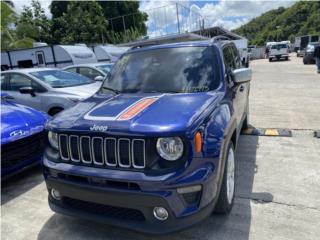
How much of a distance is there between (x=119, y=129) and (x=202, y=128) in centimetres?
71

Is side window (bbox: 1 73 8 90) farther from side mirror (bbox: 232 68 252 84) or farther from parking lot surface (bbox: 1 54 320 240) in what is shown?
side mirror (bbox: 232 68 252 84)

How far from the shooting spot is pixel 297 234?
3.03 m

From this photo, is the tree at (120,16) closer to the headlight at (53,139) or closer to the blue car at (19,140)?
the blue car at (19,140)

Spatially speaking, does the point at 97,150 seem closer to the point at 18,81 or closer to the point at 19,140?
the point at 19,140

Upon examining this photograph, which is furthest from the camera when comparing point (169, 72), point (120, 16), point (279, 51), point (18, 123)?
point (120, 16)

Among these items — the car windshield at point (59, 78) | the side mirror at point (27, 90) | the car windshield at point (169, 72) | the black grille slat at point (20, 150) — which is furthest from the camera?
the car windshield at point (59, 78)

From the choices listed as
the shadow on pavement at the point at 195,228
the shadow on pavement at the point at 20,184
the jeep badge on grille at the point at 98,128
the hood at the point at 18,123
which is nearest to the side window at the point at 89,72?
the hood at the point at 18,123

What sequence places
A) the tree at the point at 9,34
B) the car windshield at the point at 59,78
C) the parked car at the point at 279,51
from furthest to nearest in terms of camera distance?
the parked car at the point at 279,51 → the tree at the point at 9,34 → the car windshield at the point at 59,78

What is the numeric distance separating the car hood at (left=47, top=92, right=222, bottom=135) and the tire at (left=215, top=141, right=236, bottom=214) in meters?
0.62

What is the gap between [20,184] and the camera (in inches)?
184

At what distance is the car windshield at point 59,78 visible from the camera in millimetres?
7500

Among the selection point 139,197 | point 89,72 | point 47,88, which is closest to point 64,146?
point 139,197

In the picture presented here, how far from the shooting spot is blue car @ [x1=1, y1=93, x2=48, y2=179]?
14.1 feet

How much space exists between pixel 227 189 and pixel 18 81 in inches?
247
